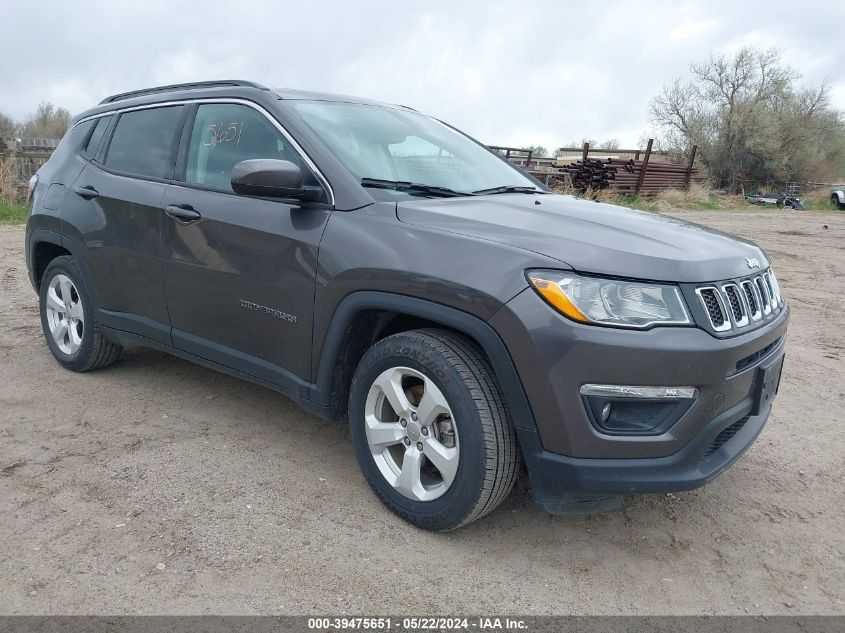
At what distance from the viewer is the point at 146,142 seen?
4.02m

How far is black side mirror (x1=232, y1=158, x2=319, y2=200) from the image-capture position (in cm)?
290

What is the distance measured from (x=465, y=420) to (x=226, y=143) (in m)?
1.97

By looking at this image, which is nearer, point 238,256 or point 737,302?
point 737,302

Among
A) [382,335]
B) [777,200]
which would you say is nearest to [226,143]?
[382,335]

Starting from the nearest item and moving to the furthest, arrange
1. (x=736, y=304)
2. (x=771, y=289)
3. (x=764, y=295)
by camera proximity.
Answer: (x=736, y=304)
(x=764, y=295)
(x=771, y=289)

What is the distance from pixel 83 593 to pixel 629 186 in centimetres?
2160

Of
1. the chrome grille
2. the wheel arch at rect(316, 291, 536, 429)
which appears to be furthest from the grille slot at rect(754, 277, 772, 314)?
the wheel arch at rect(316, 291, 536, 429)

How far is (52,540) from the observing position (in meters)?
2.68

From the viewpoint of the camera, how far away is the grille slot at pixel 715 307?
2428 millimetres

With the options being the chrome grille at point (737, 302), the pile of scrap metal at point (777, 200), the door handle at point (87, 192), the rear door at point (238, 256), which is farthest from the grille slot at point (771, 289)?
the pile of scrap metal at point (777, 200)

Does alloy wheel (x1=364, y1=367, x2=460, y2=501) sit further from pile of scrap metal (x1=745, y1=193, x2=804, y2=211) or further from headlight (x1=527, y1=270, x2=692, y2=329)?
pile of scrap metal (x1=745, y1=193, x2=804, y2=211)

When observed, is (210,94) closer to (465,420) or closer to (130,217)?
(130,217)

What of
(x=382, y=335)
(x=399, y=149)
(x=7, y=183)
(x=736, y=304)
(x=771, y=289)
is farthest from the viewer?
(x=7, y=183)

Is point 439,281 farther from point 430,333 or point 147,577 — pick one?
point 147,577
